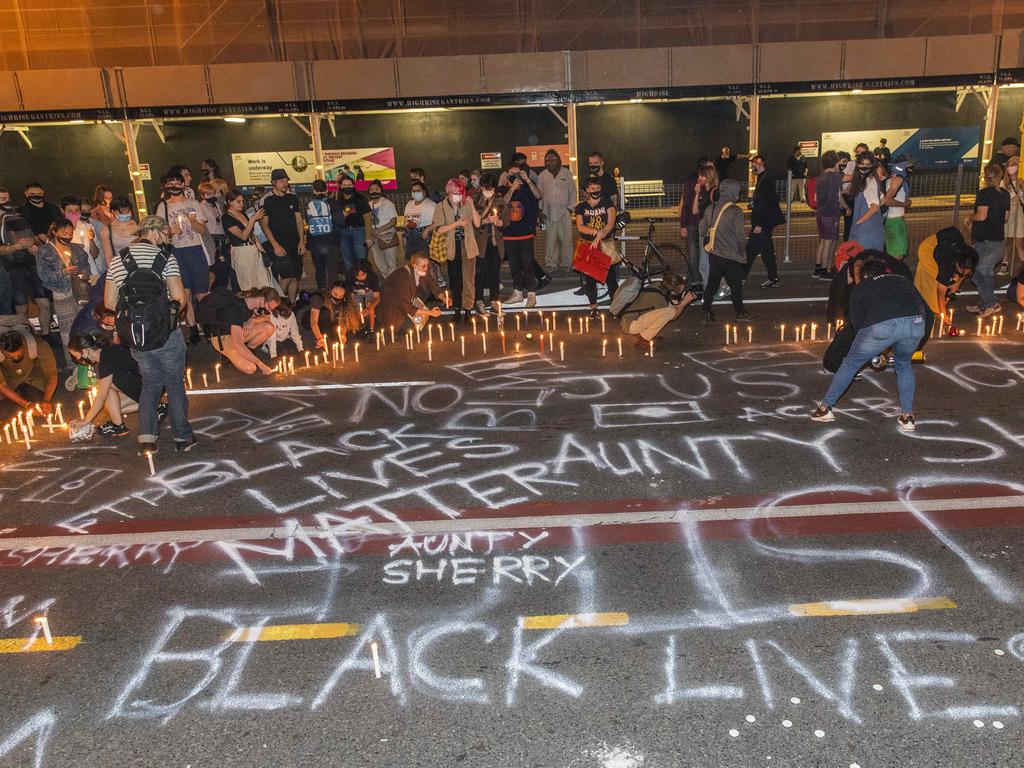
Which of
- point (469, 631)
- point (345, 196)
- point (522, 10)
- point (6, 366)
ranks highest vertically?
point (522, 10)

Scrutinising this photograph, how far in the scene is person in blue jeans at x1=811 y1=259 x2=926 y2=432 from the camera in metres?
6.04

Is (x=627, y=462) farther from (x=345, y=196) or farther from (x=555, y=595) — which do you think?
(x=345, y=196)

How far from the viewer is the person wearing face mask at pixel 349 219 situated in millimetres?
11789

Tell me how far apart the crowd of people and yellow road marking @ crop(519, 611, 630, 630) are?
3226 mm

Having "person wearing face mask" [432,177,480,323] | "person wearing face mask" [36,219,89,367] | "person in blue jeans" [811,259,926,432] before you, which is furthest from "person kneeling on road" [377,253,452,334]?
"person in blue jeans" [811,259,926,432]

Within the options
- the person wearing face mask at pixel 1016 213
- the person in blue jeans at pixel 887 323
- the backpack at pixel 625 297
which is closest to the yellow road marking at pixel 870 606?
the person in blue jeans at pixel 887 323

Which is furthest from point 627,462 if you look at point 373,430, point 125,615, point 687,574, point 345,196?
point 345,196

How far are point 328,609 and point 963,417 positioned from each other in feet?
16.8

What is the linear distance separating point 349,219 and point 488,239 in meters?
2.22

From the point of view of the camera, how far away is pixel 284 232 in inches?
427

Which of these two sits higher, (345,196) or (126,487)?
(345,196)

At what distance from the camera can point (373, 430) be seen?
6988mm

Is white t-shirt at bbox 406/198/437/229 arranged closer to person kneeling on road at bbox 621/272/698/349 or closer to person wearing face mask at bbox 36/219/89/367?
person kneeling on road at bbox 621/272/698/349

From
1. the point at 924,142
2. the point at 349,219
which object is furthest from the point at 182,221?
the point at 924,142
